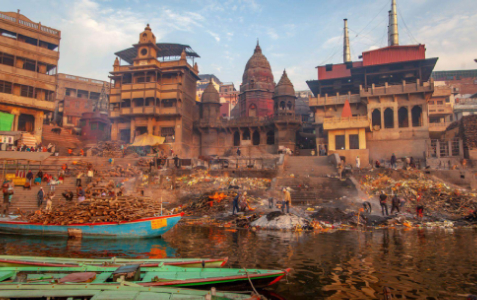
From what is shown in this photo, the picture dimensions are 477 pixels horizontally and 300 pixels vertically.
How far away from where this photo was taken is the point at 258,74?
149ft

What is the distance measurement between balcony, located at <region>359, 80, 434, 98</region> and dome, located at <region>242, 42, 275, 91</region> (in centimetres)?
1515

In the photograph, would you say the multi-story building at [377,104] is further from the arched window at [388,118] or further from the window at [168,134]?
the window at [168,134]

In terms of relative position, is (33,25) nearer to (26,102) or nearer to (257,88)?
(26,102)

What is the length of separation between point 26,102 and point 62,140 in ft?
20.3

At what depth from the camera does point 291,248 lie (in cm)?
972

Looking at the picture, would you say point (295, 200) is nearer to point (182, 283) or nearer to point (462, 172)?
point (462, 172)

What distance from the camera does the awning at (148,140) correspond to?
113 feet

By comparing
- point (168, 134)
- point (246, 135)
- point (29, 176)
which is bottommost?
point (29, 176)

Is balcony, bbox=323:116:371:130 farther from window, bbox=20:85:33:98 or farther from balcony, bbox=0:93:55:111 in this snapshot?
window, bbox=20:85:33:98

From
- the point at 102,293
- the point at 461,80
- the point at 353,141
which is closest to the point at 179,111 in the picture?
the point at 353,141

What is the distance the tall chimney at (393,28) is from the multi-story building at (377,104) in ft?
0.74

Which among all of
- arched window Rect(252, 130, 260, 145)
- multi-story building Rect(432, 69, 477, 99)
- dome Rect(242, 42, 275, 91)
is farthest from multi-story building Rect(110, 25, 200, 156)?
multi-story building Rect(432, 69, 477, 99)

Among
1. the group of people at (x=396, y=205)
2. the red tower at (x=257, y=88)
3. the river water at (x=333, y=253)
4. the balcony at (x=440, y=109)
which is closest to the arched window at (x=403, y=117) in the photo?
the balcony at (x=440, y=109)

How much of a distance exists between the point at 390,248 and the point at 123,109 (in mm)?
34268
